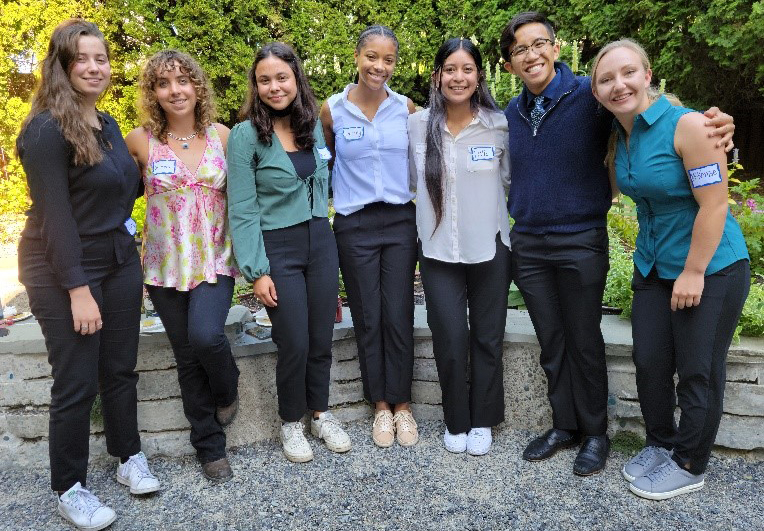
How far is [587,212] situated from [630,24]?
6892 millimetres

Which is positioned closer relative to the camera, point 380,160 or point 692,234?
point 692,234

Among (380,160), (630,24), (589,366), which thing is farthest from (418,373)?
(630,24)

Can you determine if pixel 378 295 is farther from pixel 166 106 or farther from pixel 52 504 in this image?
pixel 52 504

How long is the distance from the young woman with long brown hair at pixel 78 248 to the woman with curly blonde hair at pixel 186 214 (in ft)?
0.38

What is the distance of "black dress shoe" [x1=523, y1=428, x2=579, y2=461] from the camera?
280cm

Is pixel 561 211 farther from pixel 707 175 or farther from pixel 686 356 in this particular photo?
pixel 686 356

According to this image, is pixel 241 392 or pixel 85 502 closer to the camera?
pixel 85 502

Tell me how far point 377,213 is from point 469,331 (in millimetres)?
702

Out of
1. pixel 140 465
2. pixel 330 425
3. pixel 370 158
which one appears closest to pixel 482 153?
pixel 370 158

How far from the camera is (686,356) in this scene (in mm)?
2344

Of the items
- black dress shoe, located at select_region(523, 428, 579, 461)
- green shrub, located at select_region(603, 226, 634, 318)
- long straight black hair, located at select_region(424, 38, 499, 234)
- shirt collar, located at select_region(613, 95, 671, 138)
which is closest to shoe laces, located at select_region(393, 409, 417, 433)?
black dress shoe, located at select_region(523, 428, 579, 461)

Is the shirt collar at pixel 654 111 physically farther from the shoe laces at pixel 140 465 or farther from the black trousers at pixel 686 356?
the shoe laces at pixel 140 465

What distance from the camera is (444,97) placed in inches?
106

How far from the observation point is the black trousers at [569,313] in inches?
99.9
